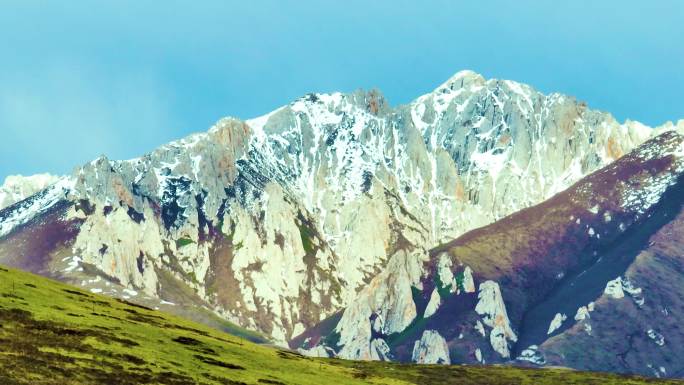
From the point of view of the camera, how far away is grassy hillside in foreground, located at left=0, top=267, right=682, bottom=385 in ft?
335

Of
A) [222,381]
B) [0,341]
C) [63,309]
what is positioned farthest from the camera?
[63,309]

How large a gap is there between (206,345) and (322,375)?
21.5m

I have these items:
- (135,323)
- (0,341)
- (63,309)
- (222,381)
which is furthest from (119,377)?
(135,323)

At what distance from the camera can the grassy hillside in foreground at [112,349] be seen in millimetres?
102188

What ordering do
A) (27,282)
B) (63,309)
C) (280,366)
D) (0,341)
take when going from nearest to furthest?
(0,341)
(63,309)
(27,282)
(280,366)

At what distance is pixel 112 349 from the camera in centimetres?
11706

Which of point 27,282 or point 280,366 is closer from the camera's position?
point 27,282

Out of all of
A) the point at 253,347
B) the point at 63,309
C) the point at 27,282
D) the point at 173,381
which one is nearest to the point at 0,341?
the point at 173,381

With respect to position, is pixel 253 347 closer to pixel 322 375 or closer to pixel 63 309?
pixel 322 375

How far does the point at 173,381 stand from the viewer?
11188 centimetres

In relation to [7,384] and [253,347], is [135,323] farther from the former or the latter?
[7,384]

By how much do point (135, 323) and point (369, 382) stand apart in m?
45.2

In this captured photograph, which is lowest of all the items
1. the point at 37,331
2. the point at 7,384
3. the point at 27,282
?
the point at 7,384

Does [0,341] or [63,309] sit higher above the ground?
[63,309]
